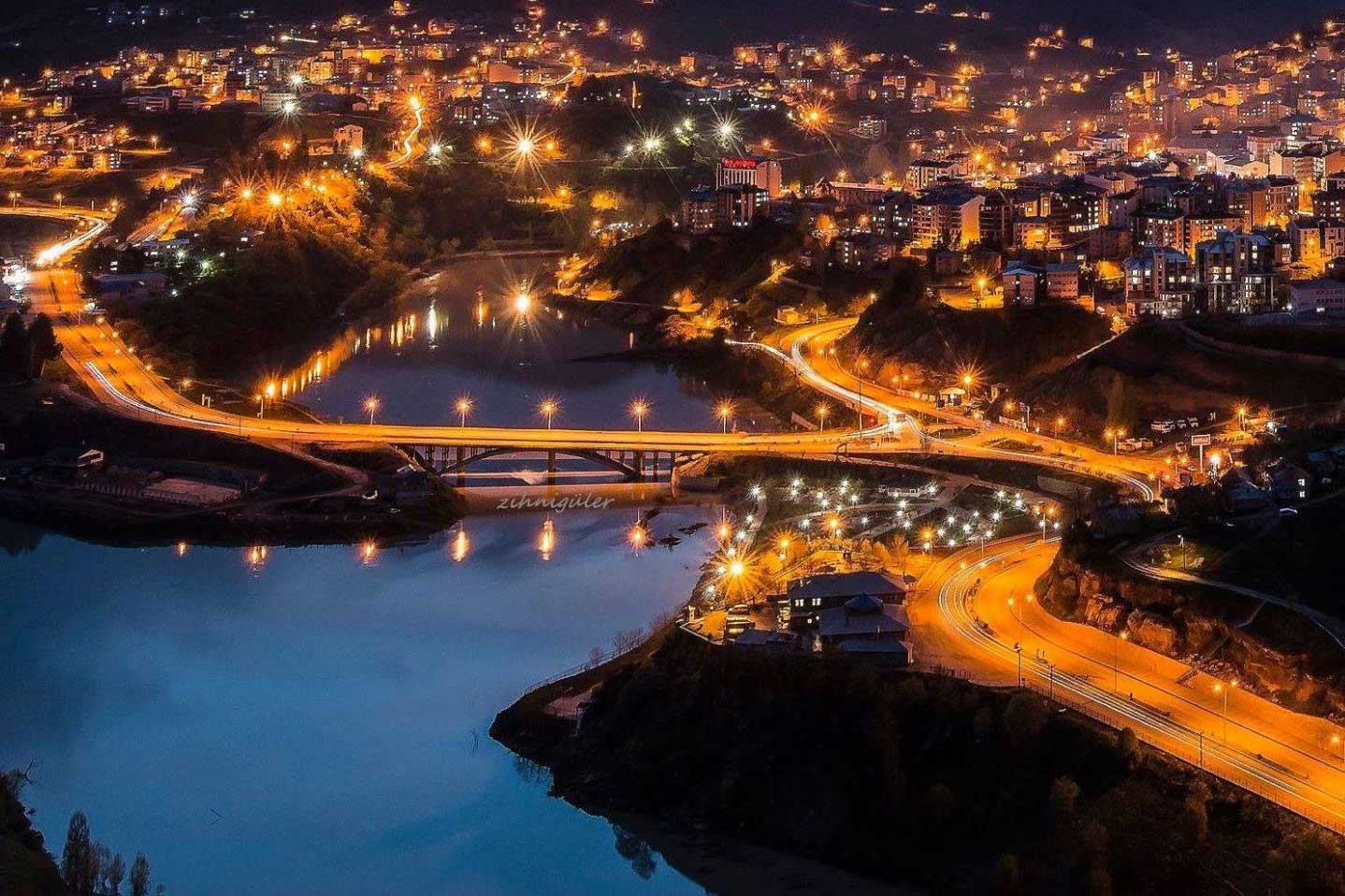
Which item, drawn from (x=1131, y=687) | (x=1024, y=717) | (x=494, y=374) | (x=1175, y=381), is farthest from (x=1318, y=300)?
(x=1024, y=717)

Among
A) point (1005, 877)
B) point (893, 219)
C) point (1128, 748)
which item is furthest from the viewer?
point (893, 219)

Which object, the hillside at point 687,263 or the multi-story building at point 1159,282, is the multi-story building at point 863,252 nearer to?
the hillside at point 687,263

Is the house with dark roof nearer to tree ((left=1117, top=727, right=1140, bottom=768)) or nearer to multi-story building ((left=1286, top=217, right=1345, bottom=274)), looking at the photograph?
tree ((left=1117, top=727, right=1140, bottom=768))

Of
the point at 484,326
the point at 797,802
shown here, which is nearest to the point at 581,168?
the point at 484,326

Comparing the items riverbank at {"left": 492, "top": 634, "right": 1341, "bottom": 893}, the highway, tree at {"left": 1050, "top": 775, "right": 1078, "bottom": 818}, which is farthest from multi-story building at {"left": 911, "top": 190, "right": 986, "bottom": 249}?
tree at {"left": 1050, "top": 775, "right": 1078, "bottom": 818}

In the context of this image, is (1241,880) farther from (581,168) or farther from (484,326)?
(581,168)

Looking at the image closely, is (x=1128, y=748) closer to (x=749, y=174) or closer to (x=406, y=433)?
(x=406, y=433)
